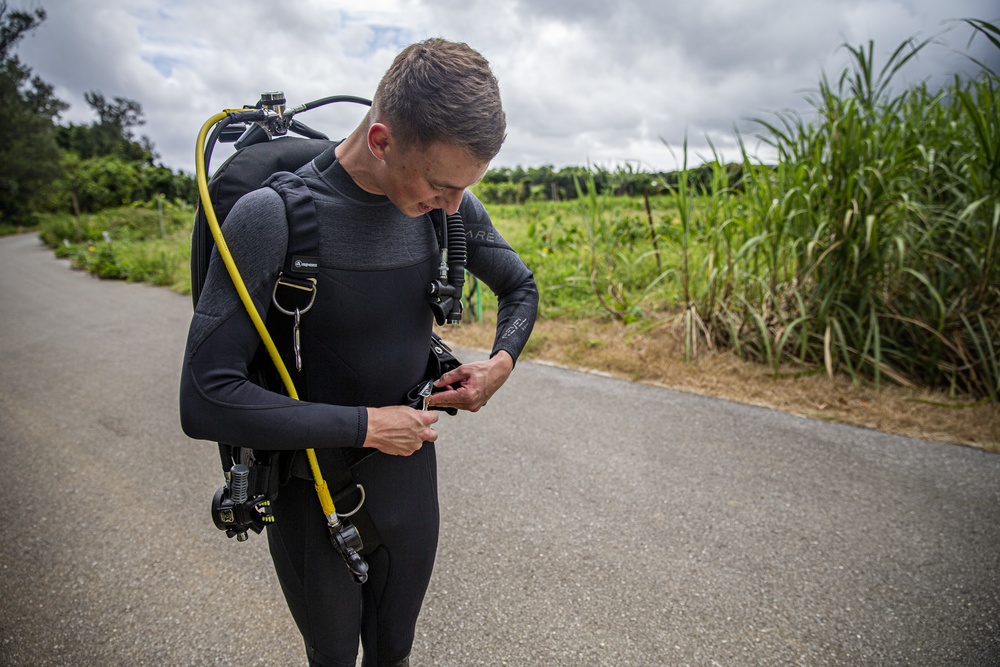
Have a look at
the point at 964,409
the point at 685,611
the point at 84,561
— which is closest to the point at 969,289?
the point at 964,409

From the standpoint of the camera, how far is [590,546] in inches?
103

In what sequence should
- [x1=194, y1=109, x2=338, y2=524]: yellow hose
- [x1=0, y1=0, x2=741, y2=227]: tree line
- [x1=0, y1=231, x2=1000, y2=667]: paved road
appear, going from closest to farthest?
[x1=194, y1=109, x2=338, y2=524]: yellow hose → [x1=0, y1=231, x2=1000, y2=667]: paved road → [x1=0, y1=0, x2=741, y2=227]: tree line

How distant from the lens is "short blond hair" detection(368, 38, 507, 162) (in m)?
1.04

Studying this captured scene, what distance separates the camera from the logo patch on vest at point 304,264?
1.11m

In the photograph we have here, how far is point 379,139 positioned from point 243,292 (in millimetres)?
382

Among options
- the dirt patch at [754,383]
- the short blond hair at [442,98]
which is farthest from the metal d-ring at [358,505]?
the dirt patch at [754,383]

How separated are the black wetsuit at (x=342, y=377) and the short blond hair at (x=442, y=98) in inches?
8.7

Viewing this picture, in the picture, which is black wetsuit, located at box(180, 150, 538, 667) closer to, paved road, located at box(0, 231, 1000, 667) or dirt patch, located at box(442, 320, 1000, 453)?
paved road, located at box(0, 231, 1000, 667)

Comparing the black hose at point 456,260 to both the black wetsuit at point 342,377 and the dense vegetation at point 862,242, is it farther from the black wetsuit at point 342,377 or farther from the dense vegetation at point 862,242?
the dense vegetation at point 862,242

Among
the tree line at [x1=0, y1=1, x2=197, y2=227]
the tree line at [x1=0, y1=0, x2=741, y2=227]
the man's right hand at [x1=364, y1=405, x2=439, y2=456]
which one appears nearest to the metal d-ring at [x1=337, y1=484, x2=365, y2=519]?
the man's right hand at [x1=364, y1=405, x2=439, y2=456]

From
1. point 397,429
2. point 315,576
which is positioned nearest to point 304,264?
point 397,429

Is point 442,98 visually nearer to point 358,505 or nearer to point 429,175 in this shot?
point 429,175

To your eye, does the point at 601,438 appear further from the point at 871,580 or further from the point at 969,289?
the point at 969,289

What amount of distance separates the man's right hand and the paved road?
48.0 inches
